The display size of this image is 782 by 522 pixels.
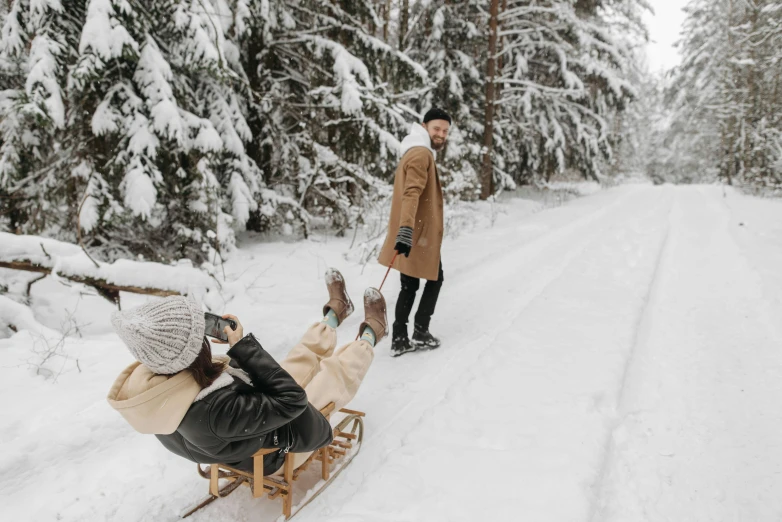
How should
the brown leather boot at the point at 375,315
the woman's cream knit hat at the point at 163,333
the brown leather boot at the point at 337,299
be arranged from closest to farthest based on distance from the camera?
the woman's cream knit hat at the point at 163,333 → the brown leather boot at the point at 375,315 → the brown leather boot at the point at 337,299

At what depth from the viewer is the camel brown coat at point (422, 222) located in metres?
Answer: 3.89

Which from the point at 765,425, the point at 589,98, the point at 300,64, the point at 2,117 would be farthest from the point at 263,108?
the point at 589,98

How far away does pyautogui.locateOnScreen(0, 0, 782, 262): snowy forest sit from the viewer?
18.4ft

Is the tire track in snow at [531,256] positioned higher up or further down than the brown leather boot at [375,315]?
further down

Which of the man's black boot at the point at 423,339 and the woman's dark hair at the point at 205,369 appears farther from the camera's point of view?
the man's black boot at the point at 423,339

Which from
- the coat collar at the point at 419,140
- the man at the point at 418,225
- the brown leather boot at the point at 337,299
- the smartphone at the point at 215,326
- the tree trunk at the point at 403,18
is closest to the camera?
the smartphone at the point at 215,326

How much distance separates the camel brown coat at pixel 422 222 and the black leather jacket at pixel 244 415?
214cm

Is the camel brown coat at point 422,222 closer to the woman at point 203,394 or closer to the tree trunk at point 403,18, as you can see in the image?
the woman at point 203,394

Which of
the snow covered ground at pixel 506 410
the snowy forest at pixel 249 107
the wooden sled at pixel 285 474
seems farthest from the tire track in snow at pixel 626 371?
the snowy forest at pixel 249 107

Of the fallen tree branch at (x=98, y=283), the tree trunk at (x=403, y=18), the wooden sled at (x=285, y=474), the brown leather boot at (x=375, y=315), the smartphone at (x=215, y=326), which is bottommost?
the wooden sled at (x=285, y=474)

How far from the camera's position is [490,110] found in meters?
13.1

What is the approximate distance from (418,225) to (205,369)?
8.29 feet

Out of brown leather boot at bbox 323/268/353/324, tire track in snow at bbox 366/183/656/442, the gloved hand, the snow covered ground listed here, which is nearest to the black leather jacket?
the snow covered ground

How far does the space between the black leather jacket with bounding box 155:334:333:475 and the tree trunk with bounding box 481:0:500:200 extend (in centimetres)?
1161
